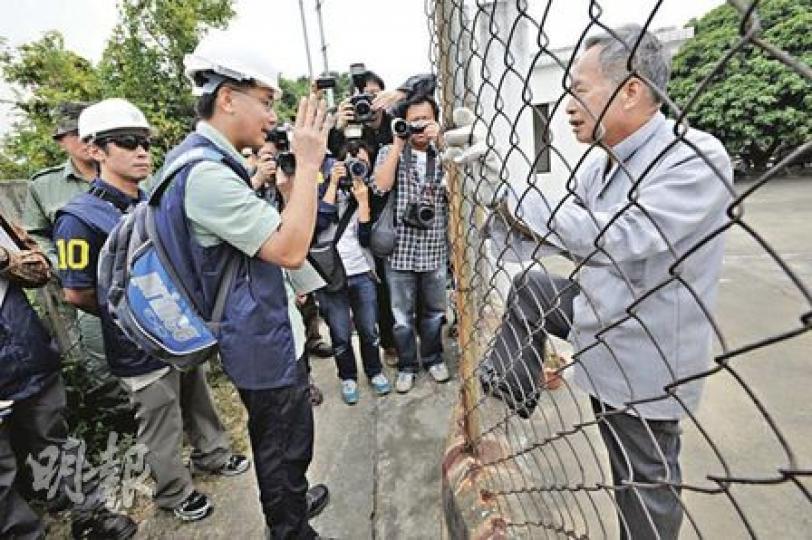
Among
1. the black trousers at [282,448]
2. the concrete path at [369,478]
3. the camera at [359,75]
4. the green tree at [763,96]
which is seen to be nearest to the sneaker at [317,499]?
the concrete path at [369,478]

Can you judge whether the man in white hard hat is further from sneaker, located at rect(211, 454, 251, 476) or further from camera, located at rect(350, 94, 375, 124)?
camera, located at rect(350, 94, 375, 124)

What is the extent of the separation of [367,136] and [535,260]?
208cm

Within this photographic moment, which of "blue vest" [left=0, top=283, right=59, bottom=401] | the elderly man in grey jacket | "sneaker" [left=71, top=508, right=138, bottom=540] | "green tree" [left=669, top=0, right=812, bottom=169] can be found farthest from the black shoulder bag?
"green tree" [left=669, top=0, right=812, bottom=169]

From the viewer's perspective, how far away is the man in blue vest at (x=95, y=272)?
72.5 inches

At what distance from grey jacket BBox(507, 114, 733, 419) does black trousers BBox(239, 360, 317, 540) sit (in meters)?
0.95

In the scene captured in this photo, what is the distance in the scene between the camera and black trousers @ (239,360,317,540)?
1570 millimetres

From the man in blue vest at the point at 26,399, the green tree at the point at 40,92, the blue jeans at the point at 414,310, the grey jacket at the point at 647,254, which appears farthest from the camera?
the green tree at the point at 40,92

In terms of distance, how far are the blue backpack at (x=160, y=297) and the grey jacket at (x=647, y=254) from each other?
992mm

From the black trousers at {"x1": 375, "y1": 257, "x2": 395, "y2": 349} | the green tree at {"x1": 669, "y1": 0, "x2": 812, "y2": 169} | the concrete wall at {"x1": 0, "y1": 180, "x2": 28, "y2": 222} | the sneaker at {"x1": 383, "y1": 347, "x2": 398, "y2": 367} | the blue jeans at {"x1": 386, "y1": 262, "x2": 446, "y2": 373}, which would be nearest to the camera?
the blue jeans at {"x1": 386, "y1": 262, "x2": 446, "y2": 373}

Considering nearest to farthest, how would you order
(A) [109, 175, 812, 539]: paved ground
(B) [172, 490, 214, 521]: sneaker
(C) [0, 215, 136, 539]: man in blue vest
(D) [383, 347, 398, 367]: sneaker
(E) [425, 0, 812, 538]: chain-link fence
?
(E) [425, 0, 812, 538]: chain-link fence → (C) [0, 215, 136, 539]: man in blue vest → (A) [109, 175, 812, 539]: paved ground → (B) [172, 490, 214, 521]: sneaker → (D) [383, 347, 398, 367]: sneaker

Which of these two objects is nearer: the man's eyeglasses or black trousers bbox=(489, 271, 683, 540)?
black trousers bbox=(489, 271, 683, 540)

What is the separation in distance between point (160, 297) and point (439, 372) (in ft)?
6.30

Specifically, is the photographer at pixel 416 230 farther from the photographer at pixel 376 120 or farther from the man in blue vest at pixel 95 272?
the man in blue vest at pixel 95 272

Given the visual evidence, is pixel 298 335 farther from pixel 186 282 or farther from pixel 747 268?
pixel 747 268
